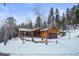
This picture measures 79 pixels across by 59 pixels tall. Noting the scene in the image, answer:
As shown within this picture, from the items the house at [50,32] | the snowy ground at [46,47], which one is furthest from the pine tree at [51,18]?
the snowy ground at [46,47]

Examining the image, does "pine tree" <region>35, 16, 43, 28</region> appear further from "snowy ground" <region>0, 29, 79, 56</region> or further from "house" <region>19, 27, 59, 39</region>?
"snowy ground" <region>0, 29, 79, 56</region>

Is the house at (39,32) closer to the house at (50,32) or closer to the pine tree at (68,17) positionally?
the house at (50,32)

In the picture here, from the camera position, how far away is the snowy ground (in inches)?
104

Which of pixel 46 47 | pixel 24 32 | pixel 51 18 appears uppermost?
pixel 51 18

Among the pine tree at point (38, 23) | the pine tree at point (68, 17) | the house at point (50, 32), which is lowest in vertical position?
the house at point (50, 32)

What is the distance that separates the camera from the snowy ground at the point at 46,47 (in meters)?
2.64

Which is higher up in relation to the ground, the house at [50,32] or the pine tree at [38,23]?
the pine tree at [38,23]

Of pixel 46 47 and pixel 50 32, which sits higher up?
pixel 50 32

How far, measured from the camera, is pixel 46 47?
265cm

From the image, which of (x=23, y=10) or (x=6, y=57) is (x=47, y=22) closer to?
(x=23, y=10)

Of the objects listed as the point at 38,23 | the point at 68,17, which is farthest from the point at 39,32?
the point at 68,17

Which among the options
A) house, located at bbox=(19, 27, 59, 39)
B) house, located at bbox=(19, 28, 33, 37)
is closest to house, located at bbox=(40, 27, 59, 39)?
house, located at bbox=(19, 27, 59, 39)

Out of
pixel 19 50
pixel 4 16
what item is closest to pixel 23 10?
pixel 4 16

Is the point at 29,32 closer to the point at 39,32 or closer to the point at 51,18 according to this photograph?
the point at 39,32
